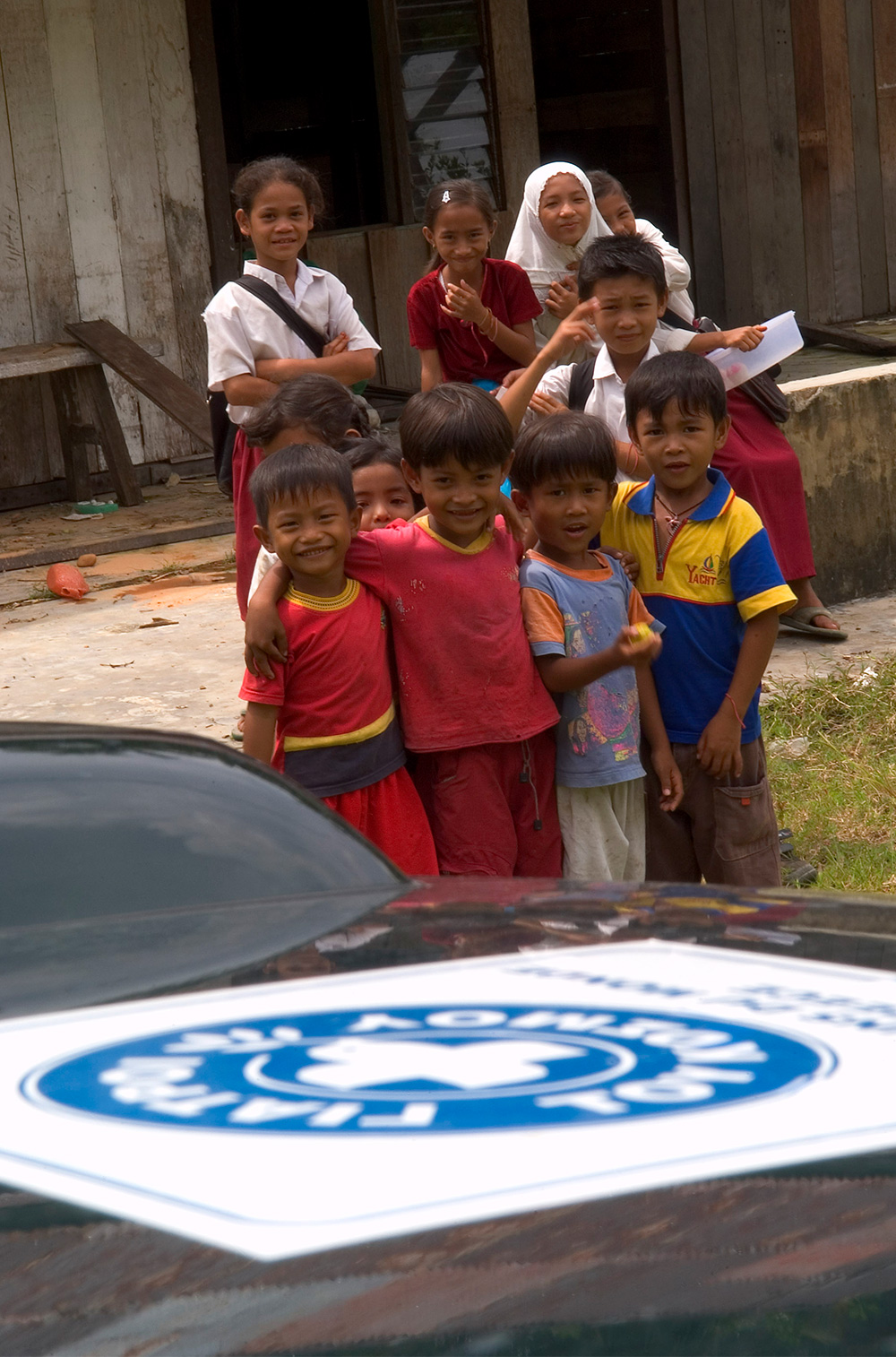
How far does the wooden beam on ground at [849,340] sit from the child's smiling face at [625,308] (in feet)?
22.7

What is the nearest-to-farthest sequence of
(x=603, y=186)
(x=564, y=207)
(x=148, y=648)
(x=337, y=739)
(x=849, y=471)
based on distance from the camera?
1. (x=337, y=739)
2. (x=564, y=207)
3. (x=603, y=186)
4. (x=148, y=648)
5. (x=849, y=471)

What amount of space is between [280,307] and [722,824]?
2141mm

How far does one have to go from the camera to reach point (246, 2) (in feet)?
39.4

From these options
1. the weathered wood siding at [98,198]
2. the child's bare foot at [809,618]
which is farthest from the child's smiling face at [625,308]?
the weathered wood siding at [98,198]

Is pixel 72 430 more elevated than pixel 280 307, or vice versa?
pixel 280 307

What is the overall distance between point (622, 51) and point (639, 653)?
10.1 metres

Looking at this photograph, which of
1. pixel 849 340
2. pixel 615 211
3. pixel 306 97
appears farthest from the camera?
pixel 306 97

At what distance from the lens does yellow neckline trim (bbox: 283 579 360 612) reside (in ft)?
8.98

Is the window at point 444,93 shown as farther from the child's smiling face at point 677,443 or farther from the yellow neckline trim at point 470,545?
the yellow neckline trim at point 470,545

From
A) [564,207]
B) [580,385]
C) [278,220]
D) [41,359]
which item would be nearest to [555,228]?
[564,207]

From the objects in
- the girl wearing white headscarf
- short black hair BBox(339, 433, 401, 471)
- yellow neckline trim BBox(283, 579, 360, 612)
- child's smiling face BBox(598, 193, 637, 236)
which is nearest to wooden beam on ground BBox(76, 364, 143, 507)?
child's smiling face BBox(598, 193, 637, 236)

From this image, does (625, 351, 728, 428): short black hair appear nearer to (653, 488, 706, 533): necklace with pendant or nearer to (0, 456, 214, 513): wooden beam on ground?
(653, 488, 706, 533): necklace with pendant

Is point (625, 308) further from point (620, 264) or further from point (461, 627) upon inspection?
point (461, 627)

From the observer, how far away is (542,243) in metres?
4.60
